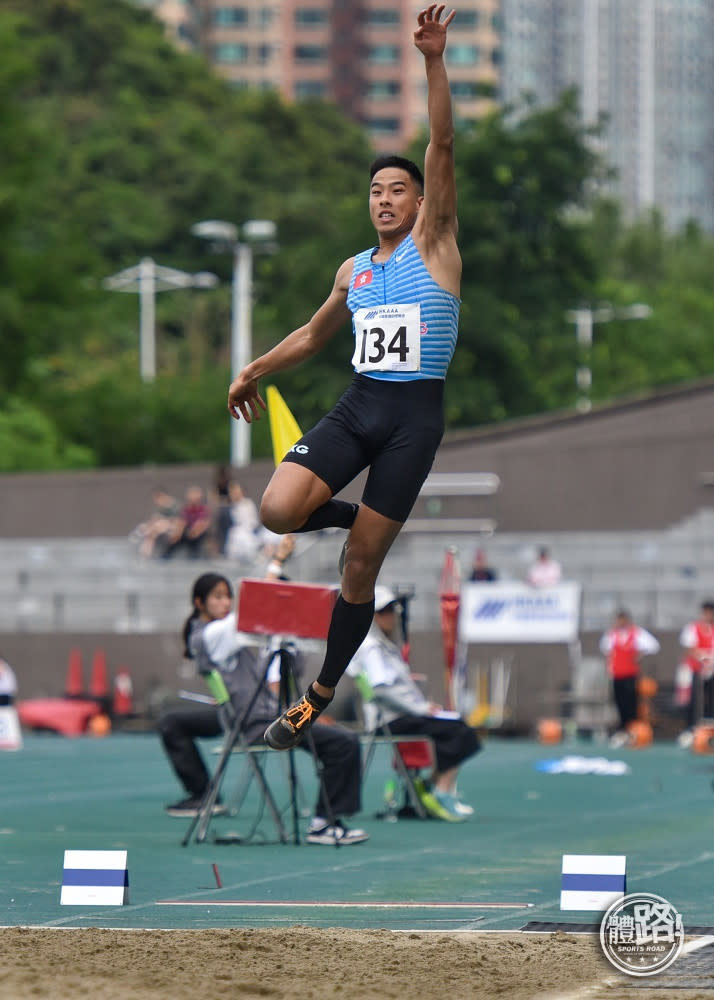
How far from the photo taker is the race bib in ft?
26.7

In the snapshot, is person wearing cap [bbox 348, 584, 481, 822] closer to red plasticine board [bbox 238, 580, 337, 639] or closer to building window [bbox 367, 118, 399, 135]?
red plasticine board [bbox 238, 580, 337, 639]

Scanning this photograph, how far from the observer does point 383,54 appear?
520ft

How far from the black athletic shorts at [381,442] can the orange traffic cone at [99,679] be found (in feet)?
70.6

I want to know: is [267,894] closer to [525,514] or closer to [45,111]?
[525,514]

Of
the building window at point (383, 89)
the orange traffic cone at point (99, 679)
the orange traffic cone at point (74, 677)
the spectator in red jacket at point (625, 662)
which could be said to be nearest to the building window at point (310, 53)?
the building window at point (383, 89)

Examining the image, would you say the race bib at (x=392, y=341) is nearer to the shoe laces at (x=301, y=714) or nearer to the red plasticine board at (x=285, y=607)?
the shoe laces at (x=301, y=714)

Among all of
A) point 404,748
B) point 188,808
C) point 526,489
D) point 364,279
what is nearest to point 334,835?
point 404,748

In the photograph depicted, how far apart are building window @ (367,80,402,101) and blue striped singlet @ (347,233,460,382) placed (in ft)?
498

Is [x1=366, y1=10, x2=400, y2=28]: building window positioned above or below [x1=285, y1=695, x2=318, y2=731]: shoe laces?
above

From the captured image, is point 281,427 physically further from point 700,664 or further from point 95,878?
point 700,664

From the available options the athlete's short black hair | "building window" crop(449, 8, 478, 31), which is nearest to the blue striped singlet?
the athlete's short black hair

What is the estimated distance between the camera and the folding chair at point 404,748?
44.3 feet

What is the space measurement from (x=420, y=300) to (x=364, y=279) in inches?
13.4

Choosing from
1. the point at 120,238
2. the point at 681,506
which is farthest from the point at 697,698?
the point at 120,238
